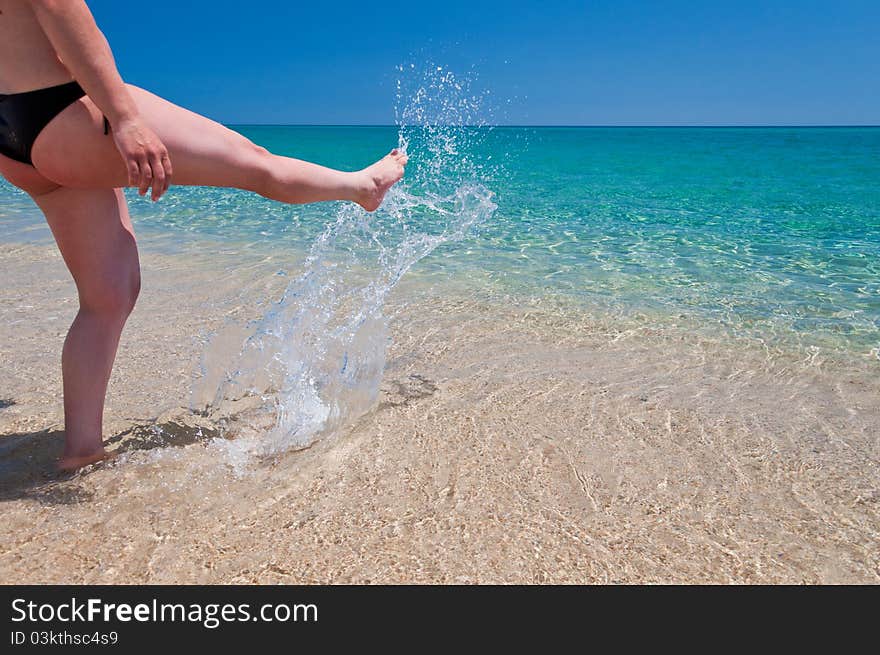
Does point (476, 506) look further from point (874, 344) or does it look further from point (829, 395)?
point (874, 344)

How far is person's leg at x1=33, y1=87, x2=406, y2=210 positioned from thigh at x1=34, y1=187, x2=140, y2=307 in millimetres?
138

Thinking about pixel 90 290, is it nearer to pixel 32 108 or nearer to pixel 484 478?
pixel 32 108

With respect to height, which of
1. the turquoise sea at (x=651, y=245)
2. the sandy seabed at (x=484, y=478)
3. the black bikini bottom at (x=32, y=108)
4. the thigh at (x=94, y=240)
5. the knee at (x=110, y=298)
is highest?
the black bikini bottom at (x=32, y=108)

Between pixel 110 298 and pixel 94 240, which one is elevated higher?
pixel 94 240

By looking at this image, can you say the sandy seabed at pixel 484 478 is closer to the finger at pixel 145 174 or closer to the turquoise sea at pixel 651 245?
the finger at pixel 145 174

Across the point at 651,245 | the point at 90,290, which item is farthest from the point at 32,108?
the point at 651,245

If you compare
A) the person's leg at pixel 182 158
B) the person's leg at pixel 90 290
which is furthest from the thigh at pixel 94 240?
the person's leg at pixel 182 158

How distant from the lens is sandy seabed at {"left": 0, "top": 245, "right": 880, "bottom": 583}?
1.72m

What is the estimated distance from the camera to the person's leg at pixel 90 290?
75.0 inches

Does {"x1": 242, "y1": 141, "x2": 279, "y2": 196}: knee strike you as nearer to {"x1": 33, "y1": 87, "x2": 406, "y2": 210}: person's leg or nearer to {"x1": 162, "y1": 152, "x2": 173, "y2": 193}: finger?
{"x1": 33, "y1": 87, "x2": 406, "y2": 210}: person's leg

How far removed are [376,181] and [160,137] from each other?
80 cm

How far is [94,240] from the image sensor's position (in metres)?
1.94

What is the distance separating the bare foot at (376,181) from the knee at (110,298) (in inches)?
31.5
